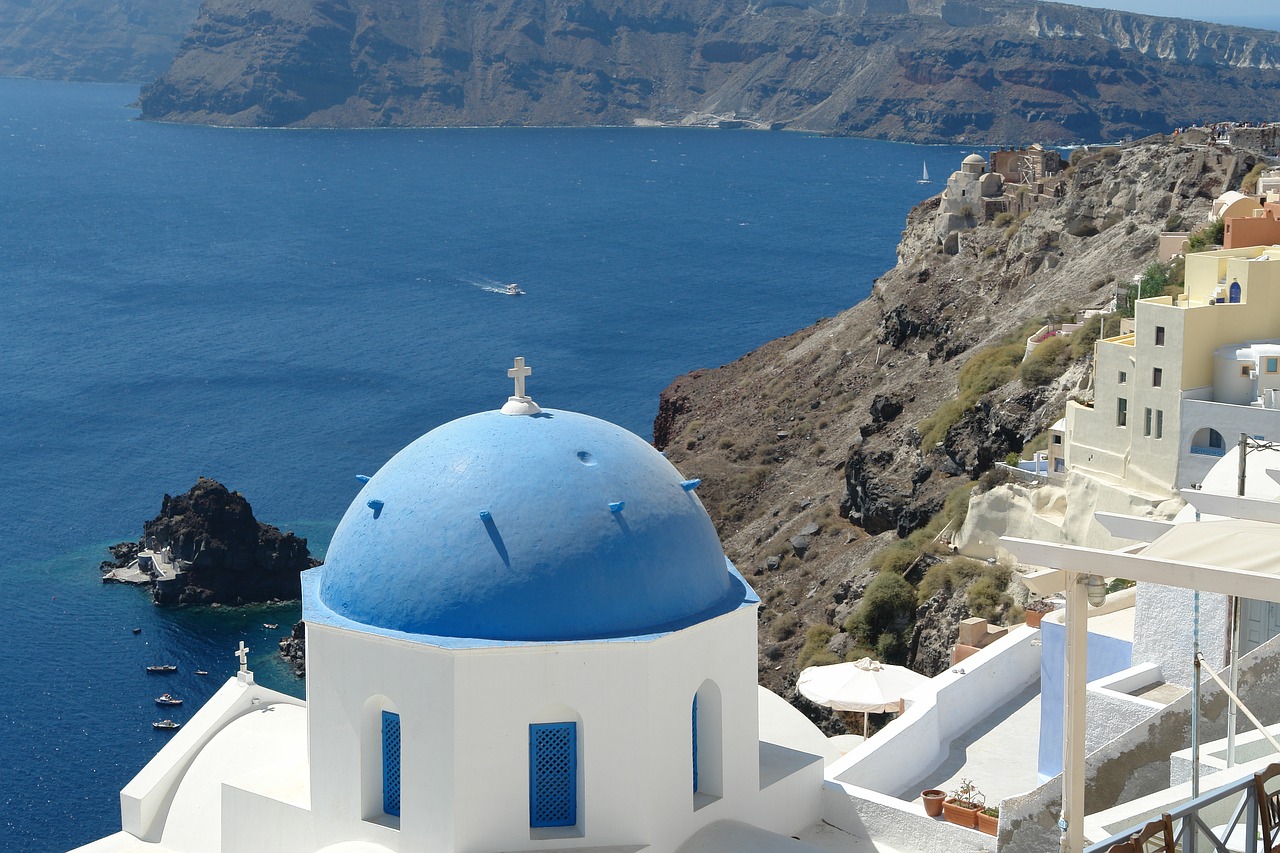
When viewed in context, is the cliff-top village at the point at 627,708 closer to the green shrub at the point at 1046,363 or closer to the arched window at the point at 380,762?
the arched window at the point at 380,762

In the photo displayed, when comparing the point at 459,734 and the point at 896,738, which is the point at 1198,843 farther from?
the point at 896,738

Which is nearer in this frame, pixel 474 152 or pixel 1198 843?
pixel 1198 843

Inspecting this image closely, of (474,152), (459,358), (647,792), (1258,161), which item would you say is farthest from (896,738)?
(474,152)

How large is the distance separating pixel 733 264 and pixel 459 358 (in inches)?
1307

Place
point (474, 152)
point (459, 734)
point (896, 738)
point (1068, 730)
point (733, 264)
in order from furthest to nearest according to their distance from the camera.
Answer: point (474, 152) < point (733, 264) < point (896, 738) < point (459, 734) < point (1068, 730)

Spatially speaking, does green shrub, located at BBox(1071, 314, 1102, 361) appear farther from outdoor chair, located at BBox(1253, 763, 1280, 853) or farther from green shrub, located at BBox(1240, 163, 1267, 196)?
outdoor chair, located at BBox(1253, 763, 1280, 853)

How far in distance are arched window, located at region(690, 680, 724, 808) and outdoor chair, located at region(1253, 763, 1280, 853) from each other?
5085mm

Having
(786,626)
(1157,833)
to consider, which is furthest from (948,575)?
(1157,833)

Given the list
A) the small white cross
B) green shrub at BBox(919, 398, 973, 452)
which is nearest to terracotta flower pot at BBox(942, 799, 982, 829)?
the small white cross

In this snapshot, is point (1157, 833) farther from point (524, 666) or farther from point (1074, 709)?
point (524, 666)

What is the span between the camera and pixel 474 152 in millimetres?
190750

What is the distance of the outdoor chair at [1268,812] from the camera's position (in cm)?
684

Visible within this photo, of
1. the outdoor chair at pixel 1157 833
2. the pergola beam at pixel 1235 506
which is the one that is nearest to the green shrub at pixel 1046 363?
the pergola beam at pixel 1235 506

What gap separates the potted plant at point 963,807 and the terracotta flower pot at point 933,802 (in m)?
0.04
